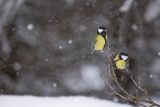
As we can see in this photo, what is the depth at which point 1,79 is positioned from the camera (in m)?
7.12

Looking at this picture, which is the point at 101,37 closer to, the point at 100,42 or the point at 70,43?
the point at 100,42

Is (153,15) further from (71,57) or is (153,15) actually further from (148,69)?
(71,57)

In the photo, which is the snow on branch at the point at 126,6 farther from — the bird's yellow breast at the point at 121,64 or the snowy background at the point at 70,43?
the bird's yellow breast at the point at 121,64

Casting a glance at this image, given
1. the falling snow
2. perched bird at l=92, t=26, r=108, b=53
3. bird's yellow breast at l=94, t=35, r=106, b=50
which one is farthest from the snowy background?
perched bird at l=92, t=26, r=108, b=53

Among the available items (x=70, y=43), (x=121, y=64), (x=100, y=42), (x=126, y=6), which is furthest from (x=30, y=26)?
(x=121, y=64)

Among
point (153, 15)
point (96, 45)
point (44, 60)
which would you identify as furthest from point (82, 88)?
point (96, 45)

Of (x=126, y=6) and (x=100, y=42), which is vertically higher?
(x=126, y=6)

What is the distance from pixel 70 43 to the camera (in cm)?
693

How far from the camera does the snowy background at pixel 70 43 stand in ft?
21.8

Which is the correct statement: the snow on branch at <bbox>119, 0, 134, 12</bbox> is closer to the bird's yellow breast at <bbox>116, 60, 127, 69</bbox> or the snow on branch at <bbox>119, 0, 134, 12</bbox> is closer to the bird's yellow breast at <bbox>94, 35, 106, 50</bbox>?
the bird's yellow breast at <bbox>94, 35, 106, 50</bbox>

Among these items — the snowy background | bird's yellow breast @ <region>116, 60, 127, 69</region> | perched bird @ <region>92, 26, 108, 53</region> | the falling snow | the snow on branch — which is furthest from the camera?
the falling snow

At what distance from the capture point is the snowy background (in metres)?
6.63

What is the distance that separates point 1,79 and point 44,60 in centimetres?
83

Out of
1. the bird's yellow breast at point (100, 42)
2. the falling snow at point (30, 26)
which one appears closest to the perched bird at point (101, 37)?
the bird's yellow breast at point (100, 42)
